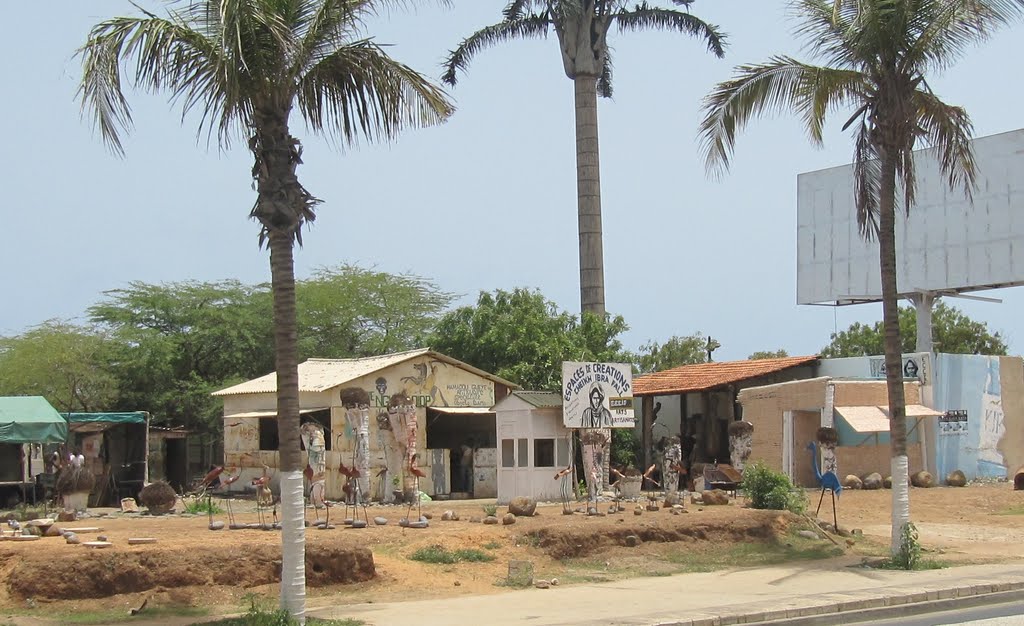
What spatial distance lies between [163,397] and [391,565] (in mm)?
29002

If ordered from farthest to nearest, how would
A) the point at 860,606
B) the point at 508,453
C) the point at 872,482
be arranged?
the point at 872,482, the point at 508,453, the point at 860,606

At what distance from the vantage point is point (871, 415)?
31703 millimetres

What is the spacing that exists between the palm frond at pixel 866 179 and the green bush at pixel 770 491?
5.08 metres

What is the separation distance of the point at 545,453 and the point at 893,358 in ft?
35.0

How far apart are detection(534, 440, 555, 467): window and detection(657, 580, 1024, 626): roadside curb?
1202 cm

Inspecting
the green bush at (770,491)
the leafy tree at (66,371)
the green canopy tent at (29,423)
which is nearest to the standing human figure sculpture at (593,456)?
the green bush at (770,491)

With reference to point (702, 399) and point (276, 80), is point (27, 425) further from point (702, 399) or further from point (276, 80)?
point (702, 399)

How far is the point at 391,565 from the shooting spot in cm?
1548

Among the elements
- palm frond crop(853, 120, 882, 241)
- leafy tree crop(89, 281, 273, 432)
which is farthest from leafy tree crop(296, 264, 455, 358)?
palm frond crop(853, 120, 882, 241)

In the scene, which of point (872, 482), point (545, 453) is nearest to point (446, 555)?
point (545, 453)

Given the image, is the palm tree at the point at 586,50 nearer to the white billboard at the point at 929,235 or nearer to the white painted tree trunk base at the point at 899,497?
the white billboard at the point at 929,235

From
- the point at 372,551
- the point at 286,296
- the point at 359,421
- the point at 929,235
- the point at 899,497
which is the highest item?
the point at 929,235

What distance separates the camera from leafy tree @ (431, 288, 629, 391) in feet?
117

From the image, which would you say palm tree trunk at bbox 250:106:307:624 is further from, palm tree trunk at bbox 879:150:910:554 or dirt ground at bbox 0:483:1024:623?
palm tree trunk at bbox 879:150:910:554
